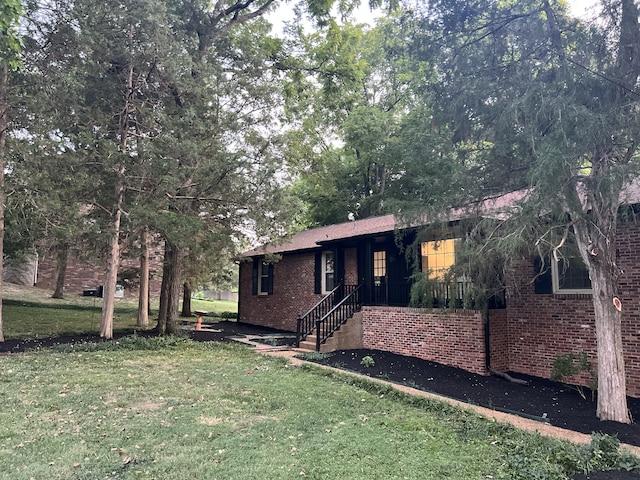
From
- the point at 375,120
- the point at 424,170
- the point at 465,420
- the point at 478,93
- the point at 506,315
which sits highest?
the point at 375,120

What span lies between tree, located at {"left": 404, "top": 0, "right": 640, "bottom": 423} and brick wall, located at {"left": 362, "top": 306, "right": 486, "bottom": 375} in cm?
291

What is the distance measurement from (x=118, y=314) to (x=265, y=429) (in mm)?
17873

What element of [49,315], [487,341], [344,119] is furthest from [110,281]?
[344,119]

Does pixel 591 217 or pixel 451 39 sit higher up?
pixel 451 39

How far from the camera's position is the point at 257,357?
9.55 m

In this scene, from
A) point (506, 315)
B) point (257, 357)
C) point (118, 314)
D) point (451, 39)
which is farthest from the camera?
point (118, 314)

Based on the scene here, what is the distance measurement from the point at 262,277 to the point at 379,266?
6993mm

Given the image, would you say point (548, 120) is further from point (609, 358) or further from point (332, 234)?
point (332, 234)

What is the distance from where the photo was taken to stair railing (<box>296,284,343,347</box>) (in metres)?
11.1

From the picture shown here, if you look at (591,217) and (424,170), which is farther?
(424,170)

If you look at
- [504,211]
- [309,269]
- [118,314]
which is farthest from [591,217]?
[118,314]

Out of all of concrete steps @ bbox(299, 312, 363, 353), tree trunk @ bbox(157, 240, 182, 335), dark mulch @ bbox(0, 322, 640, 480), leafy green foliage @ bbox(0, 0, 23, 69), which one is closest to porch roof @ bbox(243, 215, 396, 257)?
concrete steps @ bbox(299, 312, 363, 353)

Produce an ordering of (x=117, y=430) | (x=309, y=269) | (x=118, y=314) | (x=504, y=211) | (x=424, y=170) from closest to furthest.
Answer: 1. (x=117, y=430)
2. (x=504, y=211)
3. (x=424, y=170)
4. (x=309, y=269)
5. (x=118, y=314)

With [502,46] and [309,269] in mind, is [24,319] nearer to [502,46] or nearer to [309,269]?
[309,269]
